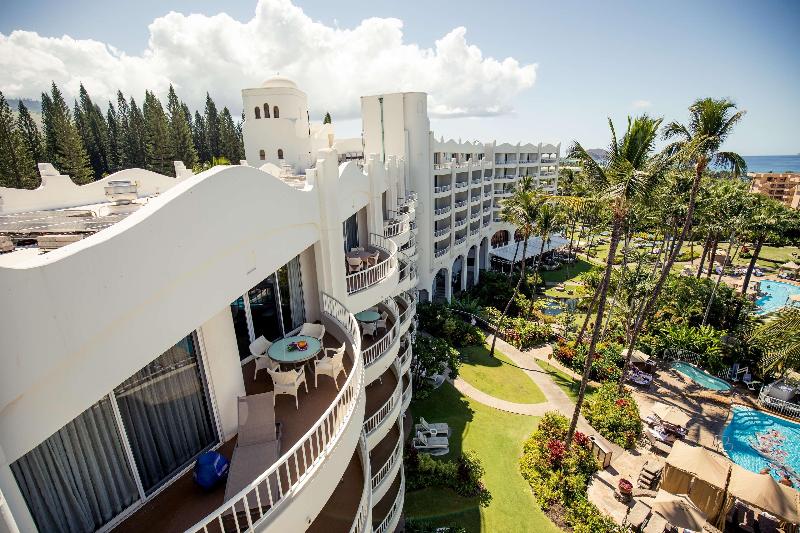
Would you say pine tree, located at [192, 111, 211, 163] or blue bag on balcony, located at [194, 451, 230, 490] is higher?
pine tree, located at [192, 111, 211, 163]

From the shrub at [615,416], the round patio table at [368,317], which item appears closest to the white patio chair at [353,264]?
the round patio table at [368,317]

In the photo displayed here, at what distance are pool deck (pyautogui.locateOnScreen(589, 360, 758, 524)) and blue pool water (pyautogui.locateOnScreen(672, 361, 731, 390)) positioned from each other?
92 centimetres

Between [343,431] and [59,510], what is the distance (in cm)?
456

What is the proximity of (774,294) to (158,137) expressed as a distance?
97844mm

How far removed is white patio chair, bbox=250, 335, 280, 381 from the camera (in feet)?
35.7

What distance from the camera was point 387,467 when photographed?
14.5 m

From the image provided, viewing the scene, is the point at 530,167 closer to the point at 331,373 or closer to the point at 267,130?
the point at 267,130

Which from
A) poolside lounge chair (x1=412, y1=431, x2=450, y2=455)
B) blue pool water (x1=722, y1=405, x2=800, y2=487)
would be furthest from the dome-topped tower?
blue pool water (x1=722, y1=405, x2=800, y2=487)

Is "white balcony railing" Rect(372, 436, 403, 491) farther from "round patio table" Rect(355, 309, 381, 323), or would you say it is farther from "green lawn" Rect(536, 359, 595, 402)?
"green lawn" Rect(536, 359, 595, 402)

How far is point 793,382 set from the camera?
25.9 meters

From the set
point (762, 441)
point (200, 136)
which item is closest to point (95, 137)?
point (200, 136)

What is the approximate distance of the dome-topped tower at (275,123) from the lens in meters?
37.5

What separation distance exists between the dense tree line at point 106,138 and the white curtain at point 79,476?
48915mm

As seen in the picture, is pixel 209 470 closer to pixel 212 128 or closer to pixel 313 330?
pixel 313 330
